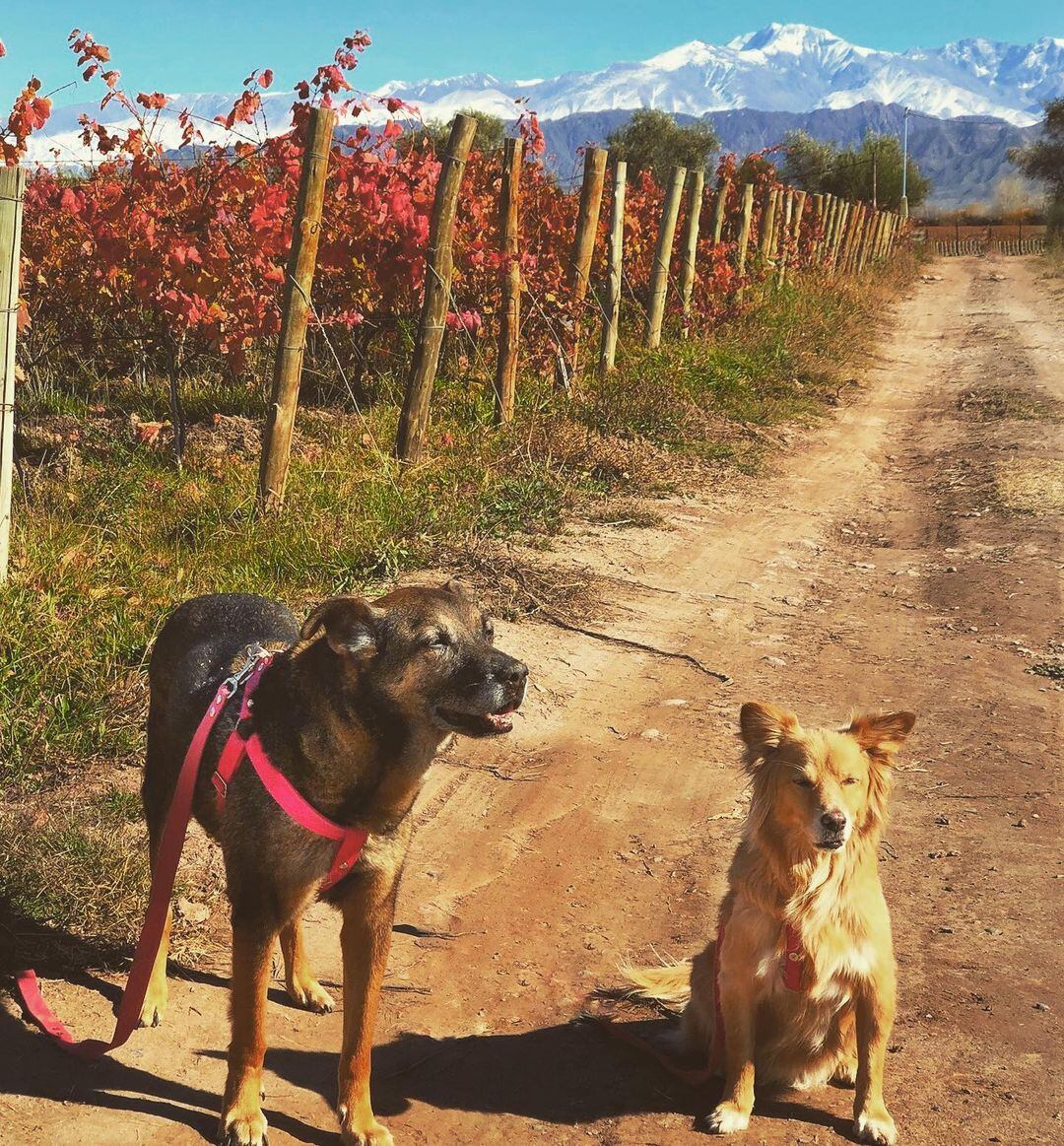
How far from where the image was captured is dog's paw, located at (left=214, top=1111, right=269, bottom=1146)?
327 cm

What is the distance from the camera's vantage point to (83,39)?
A: 8.81 meters

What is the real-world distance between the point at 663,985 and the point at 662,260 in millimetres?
10867

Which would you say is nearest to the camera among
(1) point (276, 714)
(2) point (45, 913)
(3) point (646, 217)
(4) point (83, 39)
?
(1) point (276, 714)

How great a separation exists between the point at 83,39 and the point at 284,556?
15.0 ft

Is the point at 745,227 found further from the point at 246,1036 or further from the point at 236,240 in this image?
the point at 246,1036

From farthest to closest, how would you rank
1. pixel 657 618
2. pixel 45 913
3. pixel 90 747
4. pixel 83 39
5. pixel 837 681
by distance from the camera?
pixel 83 39 < pixel 657 618 < pixel 837 681 < pixel 90 747 < pixel 45 913

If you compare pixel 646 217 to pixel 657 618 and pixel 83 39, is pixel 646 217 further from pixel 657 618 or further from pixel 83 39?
→ pixel 657 618

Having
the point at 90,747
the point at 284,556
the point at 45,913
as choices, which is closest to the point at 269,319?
the point at 284,556

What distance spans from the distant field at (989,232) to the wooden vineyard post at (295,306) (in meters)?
52.2

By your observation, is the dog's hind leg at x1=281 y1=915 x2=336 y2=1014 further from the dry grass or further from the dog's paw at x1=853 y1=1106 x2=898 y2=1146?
the dry grass

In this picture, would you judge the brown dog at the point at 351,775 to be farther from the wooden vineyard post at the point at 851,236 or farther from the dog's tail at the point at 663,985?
the wooden vineyard post at the point at 851,236

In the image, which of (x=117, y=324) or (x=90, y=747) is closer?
(x=90, y=747)

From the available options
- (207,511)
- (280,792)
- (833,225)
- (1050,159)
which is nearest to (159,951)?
(280,792)

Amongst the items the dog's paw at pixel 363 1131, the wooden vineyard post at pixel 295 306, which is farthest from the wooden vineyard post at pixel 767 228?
the dog's paw at pixel 363 1131
